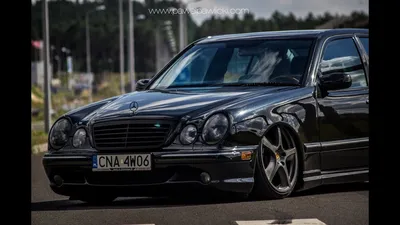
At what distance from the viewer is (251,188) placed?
8.27 meters

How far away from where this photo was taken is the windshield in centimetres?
926

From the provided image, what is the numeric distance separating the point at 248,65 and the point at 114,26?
251ft

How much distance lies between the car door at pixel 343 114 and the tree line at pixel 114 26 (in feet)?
52.2

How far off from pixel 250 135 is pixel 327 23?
17567mm

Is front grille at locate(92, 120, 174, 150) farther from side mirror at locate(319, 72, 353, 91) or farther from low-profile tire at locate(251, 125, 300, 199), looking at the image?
side mirror at locate(319, 72, 353, 91)

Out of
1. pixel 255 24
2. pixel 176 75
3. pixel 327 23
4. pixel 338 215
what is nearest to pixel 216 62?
pixel 176 75

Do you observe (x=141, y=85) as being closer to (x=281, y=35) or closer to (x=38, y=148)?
(x=281, y=35)

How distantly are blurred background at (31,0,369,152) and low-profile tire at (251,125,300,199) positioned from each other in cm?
1141

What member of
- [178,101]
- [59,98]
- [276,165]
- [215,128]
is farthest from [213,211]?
[59,98]

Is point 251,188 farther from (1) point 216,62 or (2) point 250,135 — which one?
(1) point 216,62

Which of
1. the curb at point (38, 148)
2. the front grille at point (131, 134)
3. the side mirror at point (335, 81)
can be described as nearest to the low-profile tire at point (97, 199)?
the front grille at point (131, 134)

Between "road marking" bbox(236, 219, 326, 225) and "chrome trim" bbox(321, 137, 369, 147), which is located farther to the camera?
"chrome trim" bbox(321, 137, 369, 147)

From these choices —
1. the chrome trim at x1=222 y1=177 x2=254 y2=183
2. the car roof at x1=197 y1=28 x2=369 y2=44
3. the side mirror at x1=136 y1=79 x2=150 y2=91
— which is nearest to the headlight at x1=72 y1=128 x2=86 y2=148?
the chrome trim at x1=222 y1=177 x2=254 y2=183
